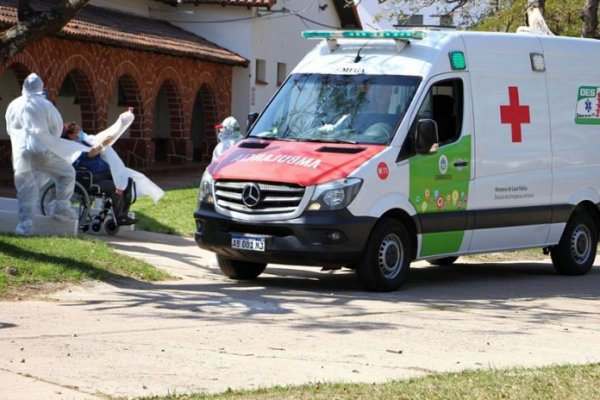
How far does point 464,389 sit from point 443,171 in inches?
232

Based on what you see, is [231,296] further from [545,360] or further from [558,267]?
[558,267]

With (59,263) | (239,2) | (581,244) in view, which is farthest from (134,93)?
(59,263)

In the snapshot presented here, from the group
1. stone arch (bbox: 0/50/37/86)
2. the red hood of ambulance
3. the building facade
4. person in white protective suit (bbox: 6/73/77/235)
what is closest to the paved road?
the red hood of ambulance

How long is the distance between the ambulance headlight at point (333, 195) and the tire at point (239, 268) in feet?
5.21

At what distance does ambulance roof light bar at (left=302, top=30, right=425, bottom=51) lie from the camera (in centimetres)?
1361

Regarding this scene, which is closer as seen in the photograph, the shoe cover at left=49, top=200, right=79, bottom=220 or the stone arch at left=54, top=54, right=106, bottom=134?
the shoe cover at left=49, top=200, right=79, bottom=220

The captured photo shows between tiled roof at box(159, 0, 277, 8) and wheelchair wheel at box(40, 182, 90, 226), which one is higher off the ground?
tiled roof at box(159, 0, 277, 8)

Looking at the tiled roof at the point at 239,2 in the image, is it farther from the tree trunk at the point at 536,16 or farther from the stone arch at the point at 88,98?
the tree trunk at the point at 536,16

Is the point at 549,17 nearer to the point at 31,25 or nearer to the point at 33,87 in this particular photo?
the point at 33,87

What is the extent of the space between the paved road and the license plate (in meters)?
0.43

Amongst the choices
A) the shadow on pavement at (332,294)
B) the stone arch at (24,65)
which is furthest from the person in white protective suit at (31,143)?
the stone arch at (24,65)

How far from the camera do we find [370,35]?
13797 millimetres

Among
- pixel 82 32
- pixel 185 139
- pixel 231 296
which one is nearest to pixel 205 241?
pixel 231 296

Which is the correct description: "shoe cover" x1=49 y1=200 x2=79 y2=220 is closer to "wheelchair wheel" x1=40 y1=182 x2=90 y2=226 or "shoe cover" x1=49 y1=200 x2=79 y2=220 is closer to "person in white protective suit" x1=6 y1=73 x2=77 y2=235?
"person in white protective suit" x1=6 y1=73 x2=77 y2=235
